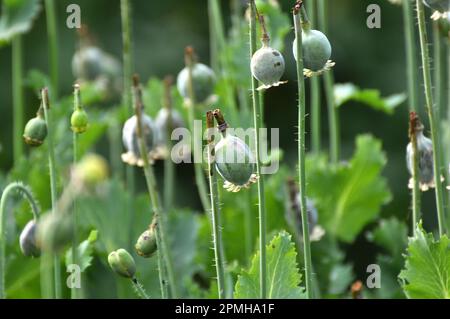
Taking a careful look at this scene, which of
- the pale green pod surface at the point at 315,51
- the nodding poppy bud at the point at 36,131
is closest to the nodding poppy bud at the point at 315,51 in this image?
the pale green pod surface at the point at 315,51

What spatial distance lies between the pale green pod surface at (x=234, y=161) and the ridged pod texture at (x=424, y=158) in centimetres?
25

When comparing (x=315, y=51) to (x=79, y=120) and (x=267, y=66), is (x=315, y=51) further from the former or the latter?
(x=79, y=120)

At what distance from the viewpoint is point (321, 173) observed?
164cm

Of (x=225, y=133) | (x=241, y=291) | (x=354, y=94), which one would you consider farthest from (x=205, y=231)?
(x=225, y=133)

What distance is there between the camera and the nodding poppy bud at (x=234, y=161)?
3.37 ft

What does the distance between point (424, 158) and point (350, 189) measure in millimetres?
448

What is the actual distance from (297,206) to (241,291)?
1.18 feet

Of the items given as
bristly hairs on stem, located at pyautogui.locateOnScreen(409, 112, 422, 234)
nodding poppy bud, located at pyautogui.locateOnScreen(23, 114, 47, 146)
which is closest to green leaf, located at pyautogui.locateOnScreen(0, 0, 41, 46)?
nodding poppy bud, located at pyautogui.locateOnScreen(23, 114, 47, 146)

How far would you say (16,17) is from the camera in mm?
1832

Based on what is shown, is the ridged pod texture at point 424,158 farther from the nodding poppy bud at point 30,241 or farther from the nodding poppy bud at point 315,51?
the nodding poppy bud at point 30,241

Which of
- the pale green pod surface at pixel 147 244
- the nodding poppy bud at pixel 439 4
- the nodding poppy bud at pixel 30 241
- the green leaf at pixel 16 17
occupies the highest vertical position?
the green leaf at pixel 16 17

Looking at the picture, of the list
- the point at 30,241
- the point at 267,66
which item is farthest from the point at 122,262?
the point at 267,66

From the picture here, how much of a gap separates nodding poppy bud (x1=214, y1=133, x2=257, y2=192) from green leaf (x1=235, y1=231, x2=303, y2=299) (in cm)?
12
